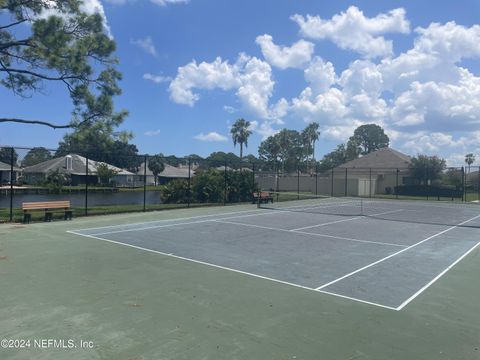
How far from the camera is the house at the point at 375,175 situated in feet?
138

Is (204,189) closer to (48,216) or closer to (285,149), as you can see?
(48,216)

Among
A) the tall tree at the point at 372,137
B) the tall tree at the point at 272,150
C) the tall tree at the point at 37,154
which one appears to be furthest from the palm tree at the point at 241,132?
the tall tree at the point at 372,137

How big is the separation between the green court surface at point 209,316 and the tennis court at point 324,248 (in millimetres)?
425

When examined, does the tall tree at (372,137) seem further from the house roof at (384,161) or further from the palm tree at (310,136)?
the house roof at (384,161)

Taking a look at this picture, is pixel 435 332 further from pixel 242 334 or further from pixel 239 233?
pixel 239 233

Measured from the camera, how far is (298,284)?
6.91 m

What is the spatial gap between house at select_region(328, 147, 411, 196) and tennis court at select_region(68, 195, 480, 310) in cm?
2322

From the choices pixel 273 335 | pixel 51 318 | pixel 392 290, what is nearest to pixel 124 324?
pixel 51 318

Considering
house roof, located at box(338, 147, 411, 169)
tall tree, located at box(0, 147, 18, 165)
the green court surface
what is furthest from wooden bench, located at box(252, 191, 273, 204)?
house roof, located at box(338, 147, 411, 169)

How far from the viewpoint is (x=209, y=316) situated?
523 centimetres

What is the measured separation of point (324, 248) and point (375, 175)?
1585 inches

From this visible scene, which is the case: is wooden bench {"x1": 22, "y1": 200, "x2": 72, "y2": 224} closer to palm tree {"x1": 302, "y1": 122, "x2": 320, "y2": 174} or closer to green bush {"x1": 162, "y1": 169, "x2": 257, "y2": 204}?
green bush {"x1": 162, "y1": 169, "x2": 257, "y2": 204}

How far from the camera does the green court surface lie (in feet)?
14.0

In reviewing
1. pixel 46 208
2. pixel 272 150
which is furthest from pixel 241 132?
pixel 46 208
